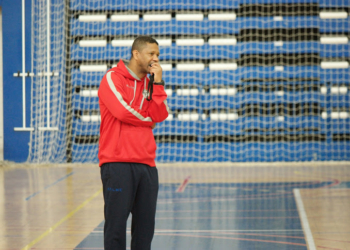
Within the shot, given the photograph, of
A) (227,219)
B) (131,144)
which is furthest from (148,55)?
(227,219)

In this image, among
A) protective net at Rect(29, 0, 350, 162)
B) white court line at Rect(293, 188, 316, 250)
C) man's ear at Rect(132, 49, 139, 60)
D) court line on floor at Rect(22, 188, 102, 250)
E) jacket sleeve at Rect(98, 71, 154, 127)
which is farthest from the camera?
protective net at Rect(29, 0, 350, 162)

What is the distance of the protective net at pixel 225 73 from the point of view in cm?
1023

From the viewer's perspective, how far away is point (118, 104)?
237cm

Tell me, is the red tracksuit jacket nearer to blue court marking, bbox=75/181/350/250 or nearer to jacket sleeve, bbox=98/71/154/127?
jacket sleeve, bbox=98/71/154/127

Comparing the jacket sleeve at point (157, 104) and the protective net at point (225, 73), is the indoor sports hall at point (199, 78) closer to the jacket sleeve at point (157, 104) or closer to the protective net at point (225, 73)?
the protective net at point (225, 73)

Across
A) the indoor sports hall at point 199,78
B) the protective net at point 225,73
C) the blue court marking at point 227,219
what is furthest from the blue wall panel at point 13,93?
the blue court marking at point 227,219

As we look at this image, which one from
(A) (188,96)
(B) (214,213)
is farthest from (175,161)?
(B) (214,213)

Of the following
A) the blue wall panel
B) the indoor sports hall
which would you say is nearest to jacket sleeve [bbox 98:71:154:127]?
the indoor sports hall

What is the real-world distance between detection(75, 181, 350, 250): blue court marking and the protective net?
11.6 feet

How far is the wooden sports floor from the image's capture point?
3.90 m

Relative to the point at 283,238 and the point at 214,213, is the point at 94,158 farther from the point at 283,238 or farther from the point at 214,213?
the point at 283,238

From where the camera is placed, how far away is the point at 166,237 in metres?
4.02

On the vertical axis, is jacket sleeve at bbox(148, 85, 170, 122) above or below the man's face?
below

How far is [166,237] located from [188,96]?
6.52 metres
